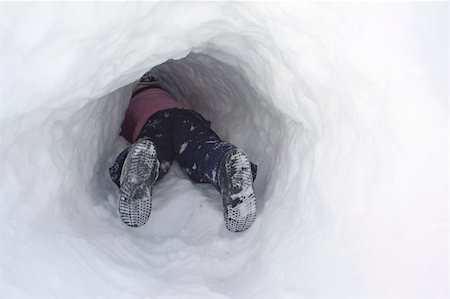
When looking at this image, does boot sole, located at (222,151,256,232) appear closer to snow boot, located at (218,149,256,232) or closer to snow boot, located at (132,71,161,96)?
snow boot, located at (218,149,256,232)

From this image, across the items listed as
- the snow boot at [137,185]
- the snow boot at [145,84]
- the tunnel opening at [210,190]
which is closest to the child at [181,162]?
the snow boot at [137,185]

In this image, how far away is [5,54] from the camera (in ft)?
5.00

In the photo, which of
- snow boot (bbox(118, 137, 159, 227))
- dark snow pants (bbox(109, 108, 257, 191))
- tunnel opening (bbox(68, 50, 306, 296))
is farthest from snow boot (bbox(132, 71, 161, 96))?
snow boot (bbox(118, 137, 159, 227))

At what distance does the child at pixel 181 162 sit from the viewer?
226cm

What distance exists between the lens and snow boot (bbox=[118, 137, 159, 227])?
2.28 meters

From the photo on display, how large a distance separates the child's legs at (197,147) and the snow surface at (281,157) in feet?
0.92

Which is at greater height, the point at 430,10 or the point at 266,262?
the point at 430,10

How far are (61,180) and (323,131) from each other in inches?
47.8

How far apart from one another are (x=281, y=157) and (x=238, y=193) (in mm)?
462

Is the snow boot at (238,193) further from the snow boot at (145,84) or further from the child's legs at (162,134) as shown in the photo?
the snow boot at (145,84)

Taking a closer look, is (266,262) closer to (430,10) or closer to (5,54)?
(430,10)

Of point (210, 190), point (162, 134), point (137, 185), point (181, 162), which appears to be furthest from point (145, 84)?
point (137, 185)

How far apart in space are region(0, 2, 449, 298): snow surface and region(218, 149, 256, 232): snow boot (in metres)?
0.12

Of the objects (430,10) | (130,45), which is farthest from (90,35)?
(430,10)
